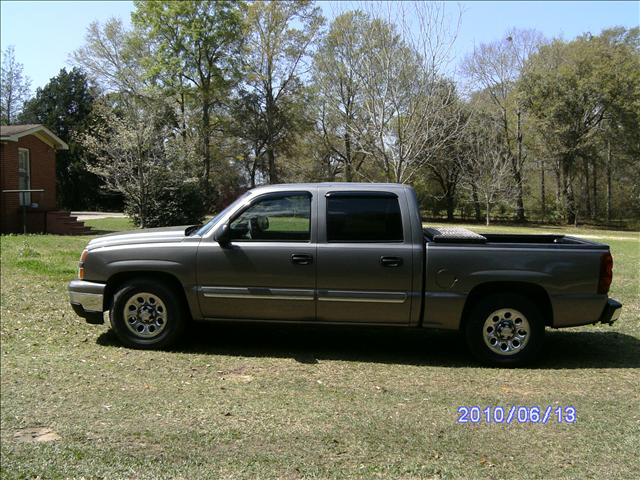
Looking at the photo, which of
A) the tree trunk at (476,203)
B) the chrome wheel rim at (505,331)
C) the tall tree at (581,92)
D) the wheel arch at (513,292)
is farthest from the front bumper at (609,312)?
the tree trunk at (476,203)

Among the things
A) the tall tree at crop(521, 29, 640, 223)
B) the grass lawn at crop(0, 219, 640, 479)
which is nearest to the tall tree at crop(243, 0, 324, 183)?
the tall tree at crop(521, 29, 640, 223)

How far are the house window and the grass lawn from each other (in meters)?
16.0

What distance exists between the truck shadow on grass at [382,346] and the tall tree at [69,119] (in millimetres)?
40961

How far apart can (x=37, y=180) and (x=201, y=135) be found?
19.7m

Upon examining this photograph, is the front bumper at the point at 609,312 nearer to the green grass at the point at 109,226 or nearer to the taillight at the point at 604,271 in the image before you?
the taillight at the point at 604,271

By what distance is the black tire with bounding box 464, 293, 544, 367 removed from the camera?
18.1 ft

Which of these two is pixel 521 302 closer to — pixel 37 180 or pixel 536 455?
pixel 536 455

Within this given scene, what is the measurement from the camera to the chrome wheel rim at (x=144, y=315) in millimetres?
5906

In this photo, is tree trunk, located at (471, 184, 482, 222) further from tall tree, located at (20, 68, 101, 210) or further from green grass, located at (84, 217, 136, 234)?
tall tree, located at (20, 68, 101, 210)

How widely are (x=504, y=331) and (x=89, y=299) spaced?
443cm

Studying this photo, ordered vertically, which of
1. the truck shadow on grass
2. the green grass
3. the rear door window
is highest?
the rear door window

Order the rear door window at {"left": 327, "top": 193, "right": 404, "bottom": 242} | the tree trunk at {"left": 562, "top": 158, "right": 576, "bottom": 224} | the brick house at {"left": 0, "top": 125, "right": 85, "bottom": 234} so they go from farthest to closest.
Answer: the tree trunk at {"left": 562, "top": 158, "right": 576, "bottom": 224} → the brick house at {"left": 0, "top": 125, "right": 85, "bottom": 234} → the rear door window at {"left": 327, "top": 193, "right": 404, "bottom": 242}

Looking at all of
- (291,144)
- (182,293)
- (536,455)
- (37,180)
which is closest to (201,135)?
(291,144)

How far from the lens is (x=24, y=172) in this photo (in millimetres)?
21375
